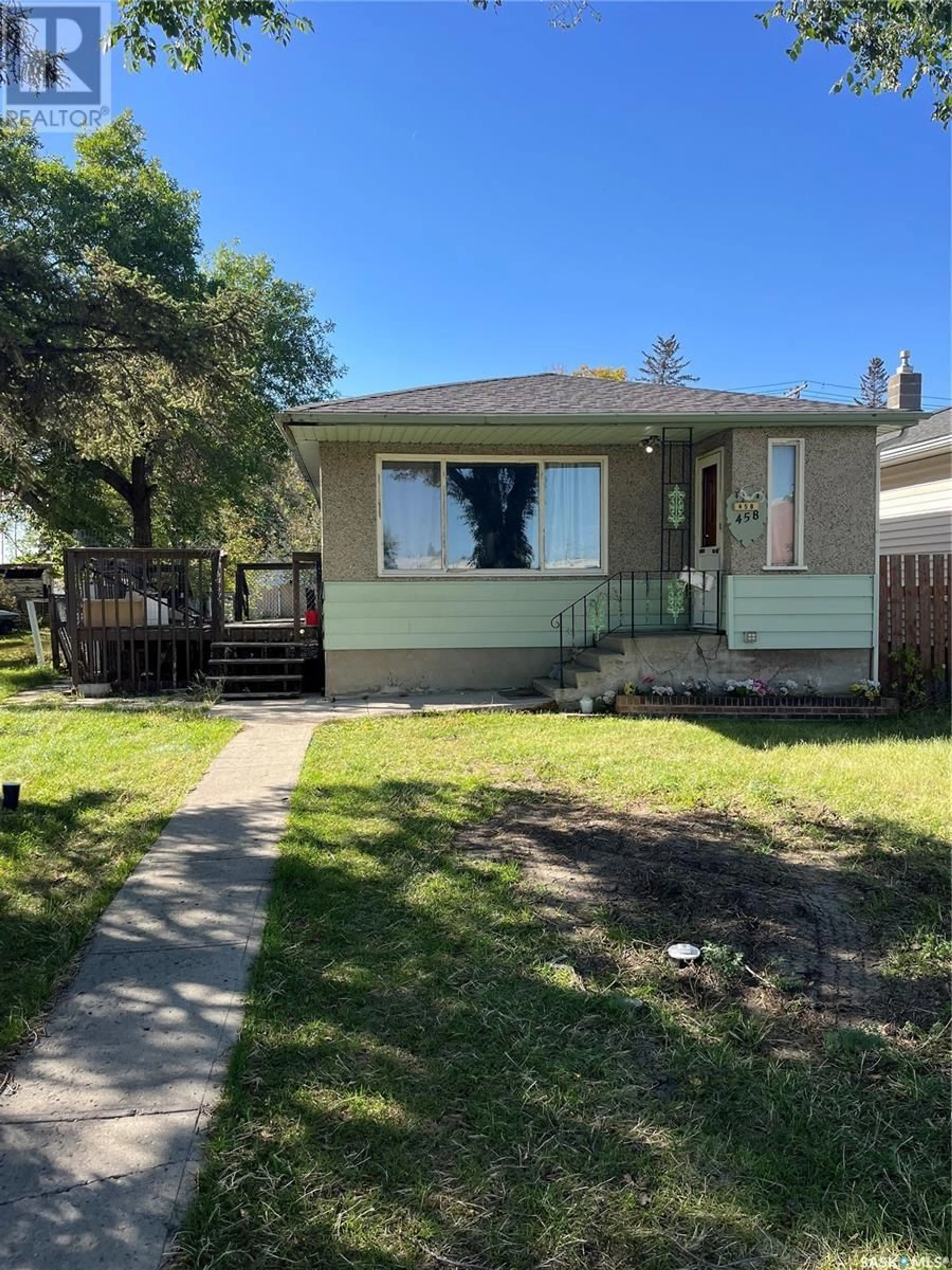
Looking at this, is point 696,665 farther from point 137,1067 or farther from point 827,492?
point 137,1067

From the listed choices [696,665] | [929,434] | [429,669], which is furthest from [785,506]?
[929,434]

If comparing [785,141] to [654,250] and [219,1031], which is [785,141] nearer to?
[654,250]

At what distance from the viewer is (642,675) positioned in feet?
28.7

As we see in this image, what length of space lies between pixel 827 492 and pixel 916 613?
182cm

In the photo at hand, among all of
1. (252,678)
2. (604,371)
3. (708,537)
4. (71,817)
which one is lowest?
(71,817)

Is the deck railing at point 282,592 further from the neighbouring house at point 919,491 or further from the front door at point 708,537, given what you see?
the neighbouring house at point 919,491

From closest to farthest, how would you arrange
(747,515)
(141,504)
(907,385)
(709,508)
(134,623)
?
(747,515)
(709,508)
(134,623)
(907,385)
(141,504)

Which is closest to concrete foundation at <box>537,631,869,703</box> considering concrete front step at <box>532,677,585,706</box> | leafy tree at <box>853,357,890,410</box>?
concrete front step at <box>532,677,585,706</box>

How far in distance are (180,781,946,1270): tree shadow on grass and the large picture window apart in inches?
260

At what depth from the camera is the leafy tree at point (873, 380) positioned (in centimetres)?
7050

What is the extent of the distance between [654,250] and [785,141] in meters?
11.7

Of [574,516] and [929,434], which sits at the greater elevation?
[929,434]

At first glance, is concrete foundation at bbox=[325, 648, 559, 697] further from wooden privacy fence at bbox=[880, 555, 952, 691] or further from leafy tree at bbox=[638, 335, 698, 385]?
leafy tree at bbox=[638, 335, 698, 385]

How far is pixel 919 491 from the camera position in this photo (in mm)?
12797
